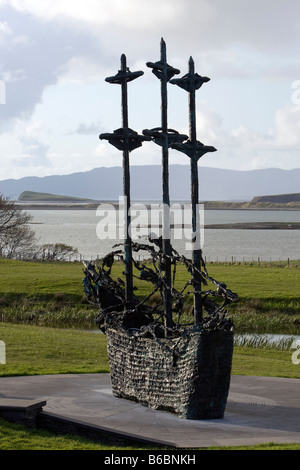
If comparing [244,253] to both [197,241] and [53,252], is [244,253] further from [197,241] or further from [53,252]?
[197,241]

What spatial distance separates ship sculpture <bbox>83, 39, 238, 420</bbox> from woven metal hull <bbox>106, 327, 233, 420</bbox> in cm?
2

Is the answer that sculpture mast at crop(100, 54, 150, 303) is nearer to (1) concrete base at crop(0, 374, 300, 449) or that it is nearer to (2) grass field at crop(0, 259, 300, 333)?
(1) concrete base at crop(0, 374, 300, 449)

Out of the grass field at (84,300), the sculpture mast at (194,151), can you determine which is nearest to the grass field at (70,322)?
the grass field at (84,300)

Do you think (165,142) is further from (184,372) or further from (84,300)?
(84,300)

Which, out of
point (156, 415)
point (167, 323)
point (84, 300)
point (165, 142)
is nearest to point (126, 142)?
point (165, 142)

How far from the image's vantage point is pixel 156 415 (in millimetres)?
13008

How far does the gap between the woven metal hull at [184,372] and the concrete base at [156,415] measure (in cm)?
23

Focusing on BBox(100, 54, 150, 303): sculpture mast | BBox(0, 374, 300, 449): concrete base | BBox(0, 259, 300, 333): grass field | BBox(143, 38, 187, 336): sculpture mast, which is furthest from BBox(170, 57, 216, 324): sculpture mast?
BBox(0, 259, 300, 333): grass field

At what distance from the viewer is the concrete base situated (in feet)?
37.4

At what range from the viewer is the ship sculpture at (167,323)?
1258cm

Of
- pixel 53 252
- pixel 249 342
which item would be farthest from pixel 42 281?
pixel 53 252

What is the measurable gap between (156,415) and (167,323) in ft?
5.43

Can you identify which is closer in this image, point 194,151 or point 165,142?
point 194,151
